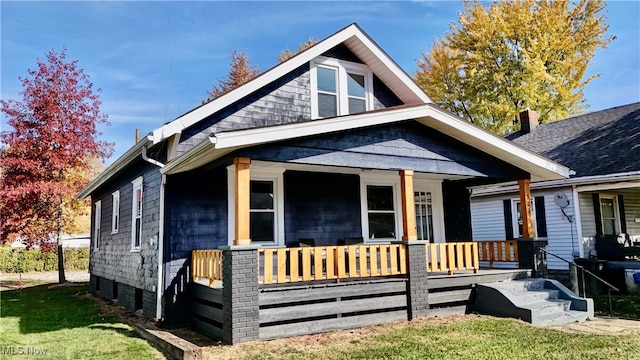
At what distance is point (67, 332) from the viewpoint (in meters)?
7.89

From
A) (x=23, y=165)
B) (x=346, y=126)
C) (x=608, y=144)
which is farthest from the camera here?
(x=23, y=165)

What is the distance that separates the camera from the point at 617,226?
50.0 feet

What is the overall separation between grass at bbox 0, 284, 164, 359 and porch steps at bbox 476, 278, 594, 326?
5768 millimetres

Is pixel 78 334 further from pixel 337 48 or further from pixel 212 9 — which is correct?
pixel 212 9

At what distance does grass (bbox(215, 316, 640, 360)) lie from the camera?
5.77m

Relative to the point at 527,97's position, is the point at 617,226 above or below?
below

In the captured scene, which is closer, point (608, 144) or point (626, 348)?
point (626, 348)

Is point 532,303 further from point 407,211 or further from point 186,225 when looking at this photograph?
point 186,225

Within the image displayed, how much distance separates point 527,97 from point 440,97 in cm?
450

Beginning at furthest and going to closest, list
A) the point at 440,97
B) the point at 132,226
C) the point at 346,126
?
the point at 440,97 → the point at 132,226 → the point at 346,126

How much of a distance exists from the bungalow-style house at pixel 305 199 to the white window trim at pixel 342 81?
3 centimetres

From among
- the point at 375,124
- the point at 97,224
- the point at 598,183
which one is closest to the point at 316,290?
the point at 375,124

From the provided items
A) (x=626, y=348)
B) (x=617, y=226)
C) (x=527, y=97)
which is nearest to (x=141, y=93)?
(x=626, y=348)

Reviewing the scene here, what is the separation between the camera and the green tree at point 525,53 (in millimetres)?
22906
